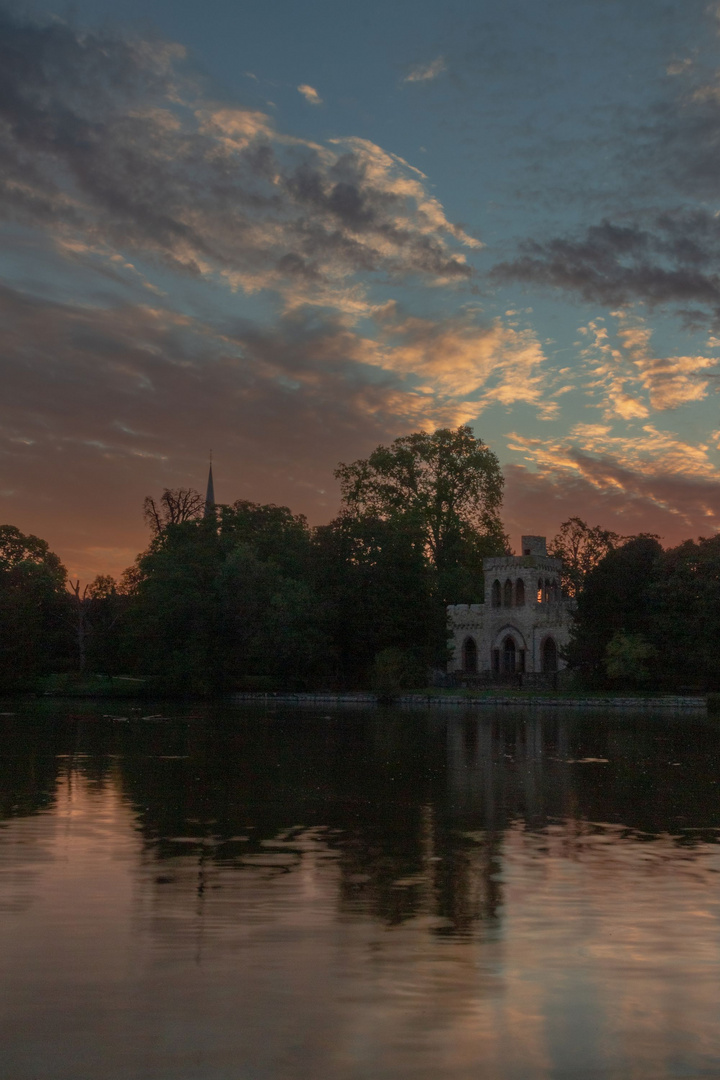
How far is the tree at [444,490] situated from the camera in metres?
101

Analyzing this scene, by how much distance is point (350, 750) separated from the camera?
1129 inches

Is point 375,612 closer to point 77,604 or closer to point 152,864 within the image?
point 77,604

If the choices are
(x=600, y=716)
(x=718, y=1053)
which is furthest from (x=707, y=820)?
(x=600, y=716)

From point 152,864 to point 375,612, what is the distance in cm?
6711

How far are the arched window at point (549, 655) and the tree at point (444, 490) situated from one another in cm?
1674

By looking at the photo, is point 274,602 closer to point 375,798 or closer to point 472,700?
point 472,700

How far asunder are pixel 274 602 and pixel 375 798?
180ft

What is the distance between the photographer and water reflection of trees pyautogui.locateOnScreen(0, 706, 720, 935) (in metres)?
10.8

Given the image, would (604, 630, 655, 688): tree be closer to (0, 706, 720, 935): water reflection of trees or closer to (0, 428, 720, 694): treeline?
(0, 428, 720, 694): treeline

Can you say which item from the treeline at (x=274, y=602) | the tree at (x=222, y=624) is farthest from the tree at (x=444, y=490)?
the tree at (x=222, y=624)

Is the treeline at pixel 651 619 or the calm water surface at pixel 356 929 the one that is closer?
the calm water surface at pixel 356 929

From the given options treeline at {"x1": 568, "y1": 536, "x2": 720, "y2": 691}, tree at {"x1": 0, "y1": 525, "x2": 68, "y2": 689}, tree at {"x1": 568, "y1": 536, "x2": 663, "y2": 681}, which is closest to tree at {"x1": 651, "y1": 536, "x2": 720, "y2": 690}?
treeline at {"x1": 568, "y1": 536, "x2": 720, "y2": 691}

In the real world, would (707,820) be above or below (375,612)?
below

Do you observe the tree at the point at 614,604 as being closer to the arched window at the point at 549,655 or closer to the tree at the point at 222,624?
the arched window at the point at 549,655
